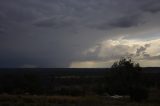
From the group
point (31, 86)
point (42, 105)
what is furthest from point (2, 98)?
point (31, 86)

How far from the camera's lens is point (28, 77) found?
82.1 meters

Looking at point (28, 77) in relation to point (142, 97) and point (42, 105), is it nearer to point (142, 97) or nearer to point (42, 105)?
point (142, 97)

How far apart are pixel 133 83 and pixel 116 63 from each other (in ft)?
26.1

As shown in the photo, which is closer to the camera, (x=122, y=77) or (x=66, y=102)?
(x=66, y=102)

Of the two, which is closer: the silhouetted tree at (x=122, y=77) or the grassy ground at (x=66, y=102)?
the grassy ground at (x=66, y=102)

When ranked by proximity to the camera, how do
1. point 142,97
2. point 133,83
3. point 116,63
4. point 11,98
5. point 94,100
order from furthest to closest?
point 116,63 → point 133,83 → point 142,97 → point 11,98 → point 94,100

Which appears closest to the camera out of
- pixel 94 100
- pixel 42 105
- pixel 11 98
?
pixel 42 105

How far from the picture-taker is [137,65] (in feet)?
272

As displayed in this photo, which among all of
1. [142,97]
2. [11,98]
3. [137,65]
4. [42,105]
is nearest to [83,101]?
[42,105]

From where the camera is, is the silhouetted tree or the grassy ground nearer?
A: the grassy ground

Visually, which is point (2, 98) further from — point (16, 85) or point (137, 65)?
point (137, 65)

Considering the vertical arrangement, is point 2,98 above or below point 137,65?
below

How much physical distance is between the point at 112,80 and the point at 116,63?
15.0ft

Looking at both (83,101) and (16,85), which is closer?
(83,101)
